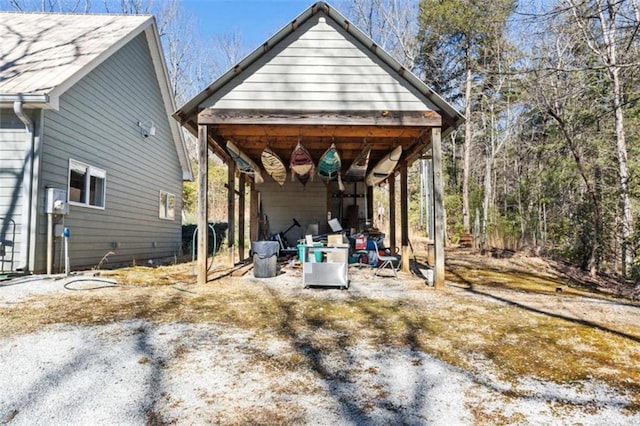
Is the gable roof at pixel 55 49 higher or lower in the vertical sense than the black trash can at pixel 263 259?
higher

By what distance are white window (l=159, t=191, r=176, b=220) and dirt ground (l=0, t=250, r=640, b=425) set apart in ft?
19.8

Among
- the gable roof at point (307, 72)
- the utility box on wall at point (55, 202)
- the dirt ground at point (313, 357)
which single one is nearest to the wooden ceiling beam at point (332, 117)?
the gable roof at point (307, 72)

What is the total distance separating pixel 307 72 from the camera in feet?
20.1

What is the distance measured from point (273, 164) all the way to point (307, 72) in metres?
3.04

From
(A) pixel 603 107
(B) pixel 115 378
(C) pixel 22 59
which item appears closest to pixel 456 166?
(A) pixel 603 107

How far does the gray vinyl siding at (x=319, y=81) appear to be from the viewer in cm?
604

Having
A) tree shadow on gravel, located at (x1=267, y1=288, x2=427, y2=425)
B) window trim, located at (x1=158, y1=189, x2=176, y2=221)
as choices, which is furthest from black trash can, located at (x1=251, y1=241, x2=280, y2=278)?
window trim, located at (x1=158, y1=189, x2=176, y2=221)

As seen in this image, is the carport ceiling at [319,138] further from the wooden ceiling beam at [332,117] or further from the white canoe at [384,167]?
the wooden ceiling beam at [332,117]

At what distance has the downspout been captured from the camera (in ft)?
19.8

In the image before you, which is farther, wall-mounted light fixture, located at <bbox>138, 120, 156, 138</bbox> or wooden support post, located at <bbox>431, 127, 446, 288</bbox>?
wall-mounted light fixture, located at <bbox>138, 120, 156, 138</bbox>

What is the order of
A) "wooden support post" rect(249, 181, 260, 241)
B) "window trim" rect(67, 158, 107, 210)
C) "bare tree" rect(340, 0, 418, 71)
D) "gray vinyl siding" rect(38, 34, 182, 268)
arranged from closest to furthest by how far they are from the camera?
1. "gray vinyl siding" rect(38, 34, 182, 268)
2. "window trim" rect(67, 158, 107, 210)
3. "wooden support post" rect(249, 181, 260, 241)
4. "bare tree" rect(340, 0, 418, 71)

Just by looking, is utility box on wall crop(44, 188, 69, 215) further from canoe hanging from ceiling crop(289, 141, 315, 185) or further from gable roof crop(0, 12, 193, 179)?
canoe hanging from ceiling crop(289, 141, 315, 185)

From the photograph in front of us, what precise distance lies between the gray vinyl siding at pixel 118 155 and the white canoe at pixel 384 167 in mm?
6217

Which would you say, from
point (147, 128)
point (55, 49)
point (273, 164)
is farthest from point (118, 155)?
point (273, 164)
